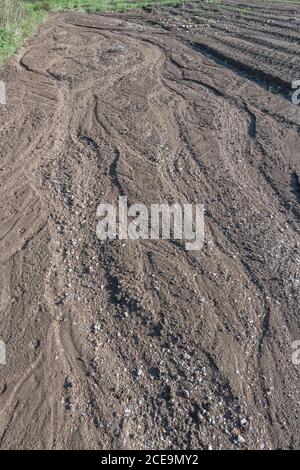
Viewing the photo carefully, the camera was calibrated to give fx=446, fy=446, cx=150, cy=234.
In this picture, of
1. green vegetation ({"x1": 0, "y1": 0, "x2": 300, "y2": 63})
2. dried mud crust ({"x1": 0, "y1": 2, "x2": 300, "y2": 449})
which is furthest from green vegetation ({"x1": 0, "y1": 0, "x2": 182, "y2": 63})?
dried mud crust ({"x1": 0, "y1": 2, "x2": 300, "y2": 449})

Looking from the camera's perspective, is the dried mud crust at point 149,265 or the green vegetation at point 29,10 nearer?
the dried mud crust at point 149,265

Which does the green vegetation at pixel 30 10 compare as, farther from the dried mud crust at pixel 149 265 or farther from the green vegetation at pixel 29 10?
the dried mud crust at pixel 149 265

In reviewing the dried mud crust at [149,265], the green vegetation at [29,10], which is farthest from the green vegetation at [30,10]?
the dried mud crust at [149,265]

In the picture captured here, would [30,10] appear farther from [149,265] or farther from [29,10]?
[149,265]

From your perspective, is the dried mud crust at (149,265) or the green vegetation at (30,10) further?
the green vegetation at (30,10)

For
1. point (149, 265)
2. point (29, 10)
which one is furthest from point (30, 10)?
point (149, 265)

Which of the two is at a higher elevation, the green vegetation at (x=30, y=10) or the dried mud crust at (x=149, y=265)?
the green vegetation at (x=30, y=10)

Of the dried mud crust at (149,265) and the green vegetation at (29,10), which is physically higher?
the green vegetation at (29,10)

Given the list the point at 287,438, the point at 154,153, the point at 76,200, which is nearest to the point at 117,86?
the point at 154,153

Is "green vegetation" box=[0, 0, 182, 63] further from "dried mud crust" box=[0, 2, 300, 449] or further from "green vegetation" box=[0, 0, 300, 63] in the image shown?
"dried mud crust" box=[0, 2, 300, 449]
